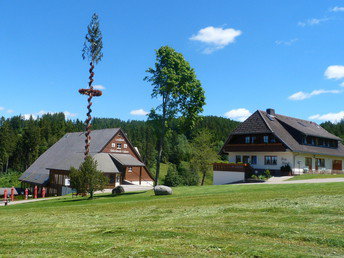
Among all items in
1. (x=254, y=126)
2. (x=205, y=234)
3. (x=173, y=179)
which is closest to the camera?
(x=205, y=234)

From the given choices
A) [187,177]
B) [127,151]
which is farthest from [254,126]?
[127,151]

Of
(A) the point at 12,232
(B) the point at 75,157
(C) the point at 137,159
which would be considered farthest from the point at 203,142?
(A) the point at 12,232

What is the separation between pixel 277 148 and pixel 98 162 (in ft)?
80.5

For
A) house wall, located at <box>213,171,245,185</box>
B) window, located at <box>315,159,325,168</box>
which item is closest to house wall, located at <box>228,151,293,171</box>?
house wall, located at <box>213,171,245,185</box>

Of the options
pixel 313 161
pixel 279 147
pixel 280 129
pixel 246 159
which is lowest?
pixel 313 161

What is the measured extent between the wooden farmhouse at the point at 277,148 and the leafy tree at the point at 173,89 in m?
→ 12.0

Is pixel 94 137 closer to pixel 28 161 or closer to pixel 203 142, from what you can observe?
pixel 203 142

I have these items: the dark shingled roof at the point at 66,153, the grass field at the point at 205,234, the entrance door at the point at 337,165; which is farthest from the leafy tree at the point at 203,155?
the grass field at the point at 205,234

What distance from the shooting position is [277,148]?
41.9m

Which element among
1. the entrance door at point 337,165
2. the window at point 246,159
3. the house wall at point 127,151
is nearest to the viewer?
the window at point 246,159

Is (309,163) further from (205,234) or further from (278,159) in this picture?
(205,234)

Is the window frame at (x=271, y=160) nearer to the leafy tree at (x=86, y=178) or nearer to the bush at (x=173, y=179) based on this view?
the bush at (x=173, y=179)

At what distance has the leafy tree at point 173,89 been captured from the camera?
3162 centimetres

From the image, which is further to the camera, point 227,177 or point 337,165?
point 337,165
